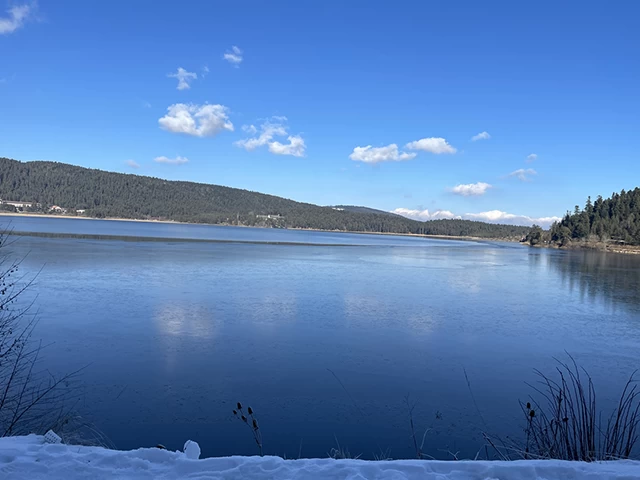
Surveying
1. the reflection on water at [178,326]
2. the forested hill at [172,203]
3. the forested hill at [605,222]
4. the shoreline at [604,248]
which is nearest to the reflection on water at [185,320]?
the reflection on water at [178,326]

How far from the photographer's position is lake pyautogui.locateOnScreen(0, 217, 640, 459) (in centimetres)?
547

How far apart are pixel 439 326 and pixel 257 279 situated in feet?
28.5

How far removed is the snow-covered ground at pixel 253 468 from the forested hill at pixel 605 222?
229 ft

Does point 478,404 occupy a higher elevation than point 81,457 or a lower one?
lower

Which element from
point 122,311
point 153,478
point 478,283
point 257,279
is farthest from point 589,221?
point 153,478

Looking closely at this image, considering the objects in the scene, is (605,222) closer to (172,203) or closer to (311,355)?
(311,355)

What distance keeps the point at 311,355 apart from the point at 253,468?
4.99 metres

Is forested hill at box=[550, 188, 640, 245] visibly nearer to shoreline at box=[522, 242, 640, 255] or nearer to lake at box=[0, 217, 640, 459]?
shoreline at box=[522, 242, 640, 255]

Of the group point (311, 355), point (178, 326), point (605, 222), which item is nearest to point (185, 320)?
point (178, 326)

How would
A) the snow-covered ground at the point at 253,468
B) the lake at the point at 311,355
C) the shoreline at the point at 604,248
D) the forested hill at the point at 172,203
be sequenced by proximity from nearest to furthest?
1. the snow-covered ground at the point at 253,468
2. the lake at the point at 311,355
3. the shoreline at the point at 604,248
4. the forested hill at the point at 172,203

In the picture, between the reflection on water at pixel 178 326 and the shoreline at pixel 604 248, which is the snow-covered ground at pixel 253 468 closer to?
the reflection on water at pixel 178 326

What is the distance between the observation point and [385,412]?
597 centimetres

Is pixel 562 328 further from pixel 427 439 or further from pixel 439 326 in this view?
pixel 427 439

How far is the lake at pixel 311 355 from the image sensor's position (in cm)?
547
